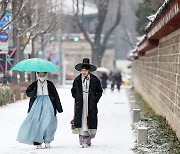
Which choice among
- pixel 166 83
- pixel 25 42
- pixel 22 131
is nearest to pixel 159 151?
pixel 22 131

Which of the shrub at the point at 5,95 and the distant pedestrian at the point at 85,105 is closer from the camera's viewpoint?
the distant pedestrian at the point at 85,105

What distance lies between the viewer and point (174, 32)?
15055mm

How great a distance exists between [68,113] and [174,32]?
28.1 ft

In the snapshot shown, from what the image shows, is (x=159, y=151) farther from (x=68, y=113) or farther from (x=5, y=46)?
(x=5, y=46)

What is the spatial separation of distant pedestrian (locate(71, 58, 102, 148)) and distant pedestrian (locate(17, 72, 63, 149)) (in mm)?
412

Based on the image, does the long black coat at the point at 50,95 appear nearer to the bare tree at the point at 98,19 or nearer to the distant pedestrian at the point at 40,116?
the distant pedestrian at the point at 40,116

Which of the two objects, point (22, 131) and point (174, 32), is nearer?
point (22, 131)

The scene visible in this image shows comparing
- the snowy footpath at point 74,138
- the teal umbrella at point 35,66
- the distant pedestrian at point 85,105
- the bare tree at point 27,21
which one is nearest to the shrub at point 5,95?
the snowy footpath at point 74,138

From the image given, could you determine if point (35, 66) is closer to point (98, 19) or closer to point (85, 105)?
point (85, 105)

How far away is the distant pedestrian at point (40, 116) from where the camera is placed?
12789 millimetres

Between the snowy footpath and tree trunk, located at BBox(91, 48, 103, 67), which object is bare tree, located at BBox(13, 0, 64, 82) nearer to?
the snowy footpath

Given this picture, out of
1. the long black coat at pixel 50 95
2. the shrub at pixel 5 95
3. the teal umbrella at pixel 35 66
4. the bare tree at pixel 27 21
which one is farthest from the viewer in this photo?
the bare tree at pixel 27 21

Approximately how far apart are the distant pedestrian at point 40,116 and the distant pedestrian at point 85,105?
412mm

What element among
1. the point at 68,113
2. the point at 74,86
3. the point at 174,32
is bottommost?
the point at 68,113
